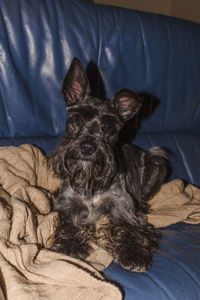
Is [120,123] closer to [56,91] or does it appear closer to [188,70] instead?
[56,91]

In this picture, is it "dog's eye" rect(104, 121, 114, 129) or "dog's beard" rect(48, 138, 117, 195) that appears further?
"dog's eye" rect(104, 121, 114, 129)

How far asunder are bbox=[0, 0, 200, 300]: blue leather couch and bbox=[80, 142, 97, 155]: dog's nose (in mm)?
898

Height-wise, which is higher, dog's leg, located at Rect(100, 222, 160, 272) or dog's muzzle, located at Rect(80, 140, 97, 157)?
dog's muzzle, located at Rect(80, 140, 97, 157)

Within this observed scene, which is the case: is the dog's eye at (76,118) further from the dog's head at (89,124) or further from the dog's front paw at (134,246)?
the dog's front paw at (134,246)

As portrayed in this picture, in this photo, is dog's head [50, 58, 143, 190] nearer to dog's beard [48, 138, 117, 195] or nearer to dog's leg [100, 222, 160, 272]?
dog's beard [48, 138, 117, 195]

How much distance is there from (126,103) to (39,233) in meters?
1.32

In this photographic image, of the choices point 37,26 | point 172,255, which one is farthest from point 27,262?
point 37,26

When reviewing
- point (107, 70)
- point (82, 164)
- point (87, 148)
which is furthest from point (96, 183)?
point (107, 70)

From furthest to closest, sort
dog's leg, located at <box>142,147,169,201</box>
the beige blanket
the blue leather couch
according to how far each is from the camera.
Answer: dog's leg, located at <box>142,147,169,201</box> → the blue leather couch → the beige blanket

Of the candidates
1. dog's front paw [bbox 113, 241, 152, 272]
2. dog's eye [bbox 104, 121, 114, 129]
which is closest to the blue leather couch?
dog's front paw [bbox 113, 241, 152, 272]

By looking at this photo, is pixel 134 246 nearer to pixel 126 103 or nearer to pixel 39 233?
pixel 39 233

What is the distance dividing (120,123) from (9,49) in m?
1.28

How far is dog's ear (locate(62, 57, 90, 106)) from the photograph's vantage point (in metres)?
2.60

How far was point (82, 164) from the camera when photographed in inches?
94.5
